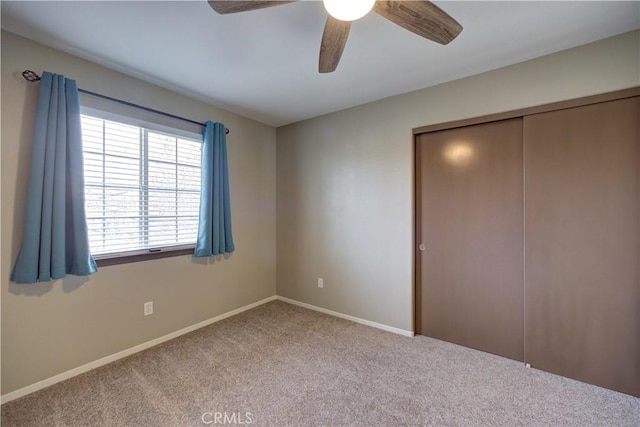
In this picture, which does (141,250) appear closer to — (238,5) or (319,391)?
(319,391)

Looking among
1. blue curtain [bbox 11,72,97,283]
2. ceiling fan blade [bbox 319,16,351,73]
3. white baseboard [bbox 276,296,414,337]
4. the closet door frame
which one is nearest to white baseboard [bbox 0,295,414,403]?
white baseboard [bbox 276,296,414,337]

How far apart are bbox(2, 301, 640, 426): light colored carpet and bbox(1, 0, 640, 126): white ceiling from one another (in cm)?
244

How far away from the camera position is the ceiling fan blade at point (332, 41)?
1.42 m

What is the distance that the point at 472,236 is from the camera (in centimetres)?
254

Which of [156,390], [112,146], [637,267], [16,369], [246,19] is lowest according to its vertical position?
[156,390]

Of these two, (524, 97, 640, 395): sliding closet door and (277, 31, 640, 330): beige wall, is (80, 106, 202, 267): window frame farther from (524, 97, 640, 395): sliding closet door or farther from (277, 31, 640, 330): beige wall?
(524, 97, 640, 395): sliding closet door

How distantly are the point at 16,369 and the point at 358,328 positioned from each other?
8.88 feet

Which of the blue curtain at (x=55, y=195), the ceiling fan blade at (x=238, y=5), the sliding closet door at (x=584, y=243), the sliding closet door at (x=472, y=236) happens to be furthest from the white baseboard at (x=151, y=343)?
the ceiling fan blade at (x=238, y=5)

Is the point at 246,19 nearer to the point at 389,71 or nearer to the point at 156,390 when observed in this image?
the point at 389,71

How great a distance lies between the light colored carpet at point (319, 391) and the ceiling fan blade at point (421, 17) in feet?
7.25

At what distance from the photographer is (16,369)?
188cm

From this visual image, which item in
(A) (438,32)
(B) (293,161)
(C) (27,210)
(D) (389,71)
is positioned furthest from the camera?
(B) (293,161)

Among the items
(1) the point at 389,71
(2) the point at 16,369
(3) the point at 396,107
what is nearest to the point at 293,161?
(3) the point at 396,107

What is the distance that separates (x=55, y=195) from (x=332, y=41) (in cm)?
213
